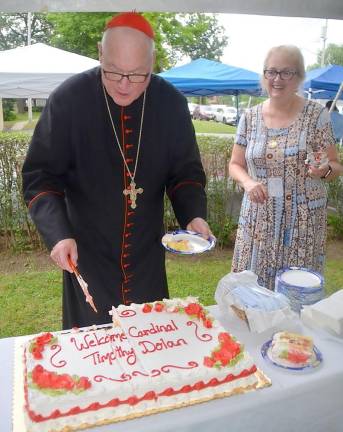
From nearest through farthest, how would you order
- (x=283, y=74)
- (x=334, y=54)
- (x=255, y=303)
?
1. (x=255, y=303)
2. (x=283, y=74)
3. (x=334, y=54)

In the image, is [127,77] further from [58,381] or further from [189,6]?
[58,381]

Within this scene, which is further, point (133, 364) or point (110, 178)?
point (110, 178)

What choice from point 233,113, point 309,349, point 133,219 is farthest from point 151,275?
point 233,113

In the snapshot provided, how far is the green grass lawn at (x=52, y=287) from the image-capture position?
3.67 meters

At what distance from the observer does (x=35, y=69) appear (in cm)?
715

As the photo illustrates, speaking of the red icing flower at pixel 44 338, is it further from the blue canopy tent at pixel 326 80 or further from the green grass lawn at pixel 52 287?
the blue canopy tent at pixel 326 80

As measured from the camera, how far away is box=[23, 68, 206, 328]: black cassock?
6.09 feet

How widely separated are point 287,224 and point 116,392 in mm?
1456

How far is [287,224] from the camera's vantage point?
7.70ft

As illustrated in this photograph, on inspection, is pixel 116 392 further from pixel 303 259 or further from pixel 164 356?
pixel 303 259

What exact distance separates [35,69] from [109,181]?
608 centimetres

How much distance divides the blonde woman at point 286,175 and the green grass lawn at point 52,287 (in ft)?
5.68

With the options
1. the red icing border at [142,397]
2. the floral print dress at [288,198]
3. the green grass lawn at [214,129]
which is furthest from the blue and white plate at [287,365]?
the green grass lawn at [214,129]

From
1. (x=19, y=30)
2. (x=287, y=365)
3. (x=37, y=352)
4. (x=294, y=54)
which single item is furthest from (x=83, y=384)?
(x=19, y=30)
